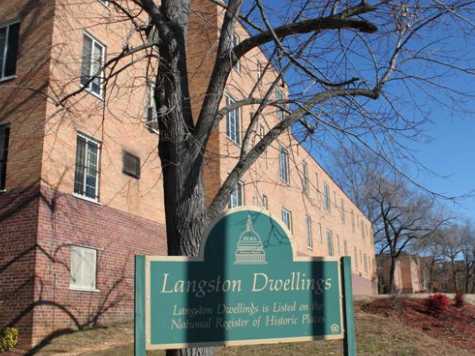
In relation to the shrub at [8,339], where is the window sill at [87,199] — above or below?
above

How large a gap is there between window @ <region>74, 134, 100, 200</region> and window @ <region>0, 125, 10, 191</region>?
1.85m

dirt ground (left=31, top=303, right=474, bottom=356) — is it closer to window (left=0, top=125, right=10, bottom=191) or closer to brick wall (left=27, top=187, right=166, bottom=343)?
brick wall (left=27, top=187, right=166, bottom=343)

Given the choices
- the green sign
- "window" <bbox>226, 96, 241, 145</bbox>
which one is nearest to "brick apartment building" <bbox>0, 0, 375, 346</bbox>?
"window" <bbox>226, 96, 241, 145</bbox>

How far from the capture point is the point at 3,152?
602 inches

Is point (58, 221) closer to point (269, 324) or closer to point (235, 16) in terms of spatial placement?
point (235, 16)

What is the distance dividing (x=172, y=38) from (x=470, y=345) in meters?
14.6

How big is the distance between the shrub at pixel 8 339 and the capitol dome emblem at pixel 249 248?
10.0m

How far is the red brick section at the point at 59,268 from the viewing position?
44.9 ft

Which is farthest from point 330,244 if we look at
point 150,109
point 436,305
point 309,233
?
point 150,109

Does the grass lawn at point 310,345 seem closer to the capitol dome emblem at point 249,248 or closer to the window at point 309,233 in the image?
the capitol dome emblem at point 249,248

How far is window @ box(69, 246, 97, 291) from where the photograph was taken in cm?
1511

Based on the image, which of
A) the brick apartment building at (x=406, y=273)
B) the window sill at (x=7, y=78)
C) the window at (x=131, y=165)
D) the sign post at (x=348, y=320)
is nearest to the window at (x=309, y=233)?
the window at (x=131, y=165)

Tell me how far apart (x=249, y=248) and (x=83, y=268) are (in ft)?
38.0

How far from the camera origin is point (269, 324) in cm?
483
